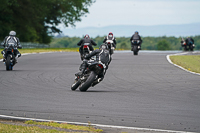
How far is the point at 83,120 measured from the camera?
30.3ft

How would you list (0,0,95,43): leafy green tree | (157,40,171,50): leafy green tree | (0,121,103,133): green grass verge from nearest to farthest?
(0,121,103,133): green grass verge, (0,0,95,43): leafy green tree, (157,40,171,50): leafy green tree

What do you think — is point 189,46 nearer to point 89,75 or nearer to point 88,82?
point 89,75

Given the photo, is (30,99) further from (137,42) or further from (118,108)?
(137,42)

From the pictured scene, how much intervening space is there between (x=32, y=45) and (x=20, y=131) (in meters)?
63.9

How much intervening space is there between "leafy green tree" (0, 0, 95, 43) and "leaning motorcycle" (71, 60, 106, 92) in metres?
45.0

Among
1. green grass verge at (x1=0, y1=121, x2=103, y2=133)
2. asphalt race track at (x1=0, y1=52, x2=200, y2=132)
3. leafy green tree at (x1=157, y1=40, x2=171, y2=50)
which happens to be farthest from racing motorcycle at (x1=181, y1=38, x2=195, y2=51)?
leafy green tree at (x1=157, y1=40, x2=171, y2=50)

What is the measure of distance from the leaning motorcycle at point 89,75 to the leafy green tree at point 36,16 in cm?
4502

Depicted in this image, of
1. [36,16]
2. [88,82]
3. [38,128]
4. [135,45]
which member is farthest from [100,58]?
[36,16]

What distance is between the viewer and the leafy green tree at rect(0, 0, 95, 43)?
64.6 meters

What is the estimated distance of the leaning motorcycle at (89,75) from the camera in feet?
45.6

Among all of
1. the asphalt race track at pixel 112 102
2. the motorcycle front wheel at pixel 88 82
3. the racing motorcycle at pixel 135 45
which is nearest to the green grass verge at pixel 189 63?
the asphalt race track at pixel 112 102

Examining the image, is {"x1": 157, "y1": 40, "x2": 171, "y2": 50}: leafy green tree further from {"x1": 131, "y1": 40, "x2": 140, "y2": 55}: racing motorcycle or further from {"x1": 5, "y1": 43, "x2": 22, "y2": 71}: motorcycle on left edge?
{"x1": 5, "y1": 43, "x2": 22, "y2": 71}: motorcycle on left edge

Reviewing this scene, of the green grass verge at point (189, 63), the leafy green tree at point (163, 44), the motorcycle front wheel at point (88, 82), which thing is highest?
the motorcycle front wheel at point (88, 82)

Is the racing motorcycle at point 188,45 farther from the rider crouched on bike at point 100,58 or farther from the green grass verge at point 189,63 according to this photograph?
the rider crouched on bike at point 100,58
